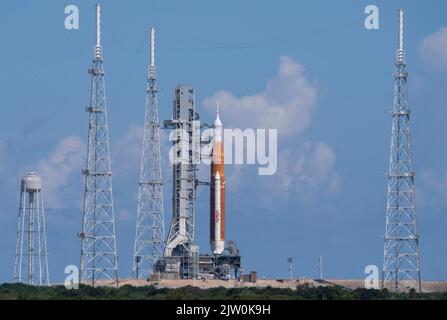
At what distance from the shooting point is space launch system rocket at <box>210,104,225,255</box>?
462ft

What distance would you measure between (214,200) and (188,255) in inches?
190

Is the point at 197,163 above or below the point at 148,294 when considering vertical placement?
above

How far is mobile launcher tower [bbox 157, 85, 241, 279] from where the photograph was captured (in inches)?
5453

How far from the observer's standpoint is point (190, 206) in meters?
140

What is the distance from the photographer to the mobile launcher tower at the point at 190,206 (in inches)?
5453

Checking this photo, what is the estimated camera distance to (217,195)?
461 ft

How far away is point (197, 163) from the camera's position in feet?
458

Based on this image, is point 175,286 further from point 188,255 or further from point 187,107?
point 187,107

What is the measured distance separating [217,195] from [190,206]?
238 cm

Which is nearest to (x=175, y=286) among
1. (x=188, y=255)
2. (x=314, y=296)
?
(x=188, y=255)

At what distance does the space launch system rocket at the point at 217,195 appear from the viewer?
140750mm
